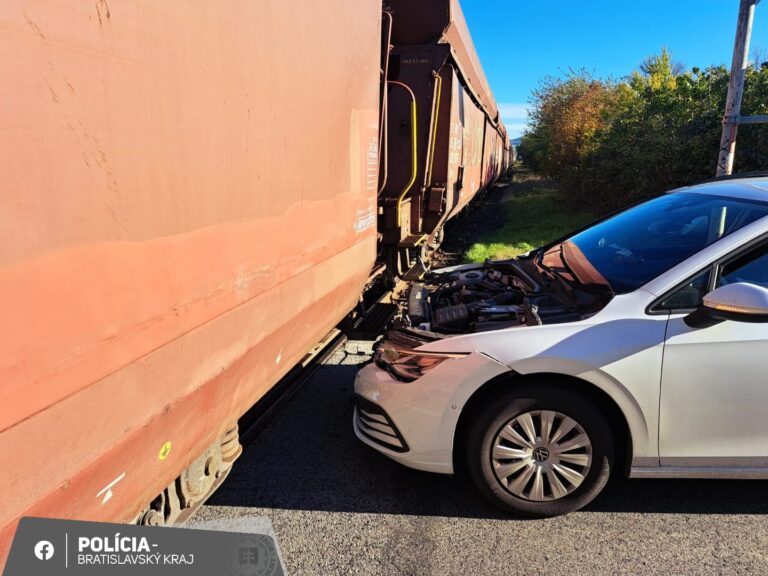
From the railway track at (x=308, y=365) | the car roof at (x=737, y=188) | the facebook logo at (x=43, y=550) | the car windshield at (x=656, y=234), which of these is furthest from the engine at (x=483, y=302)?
the facebook logo at (x=43, y=550)

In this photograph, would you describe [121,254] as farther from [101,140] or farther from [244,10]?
[244,10]

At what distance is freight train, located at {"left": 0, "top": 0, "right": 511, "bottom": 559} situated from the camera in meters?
1.23

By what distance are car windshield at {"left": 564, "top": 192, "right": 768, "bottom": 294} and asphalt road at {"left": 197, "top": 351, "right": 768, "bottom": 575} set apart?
124 cm

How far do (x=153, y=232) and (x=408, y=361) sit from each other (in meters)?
1.63

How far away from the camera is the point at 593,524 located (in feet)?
9.28

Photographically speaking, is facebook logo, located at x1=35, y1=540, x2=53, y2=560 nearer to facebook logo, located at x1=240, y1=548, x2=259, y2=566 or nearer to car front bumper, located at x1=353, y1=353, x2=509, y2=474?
facebook logo, located at x1=240, y1=548, x2=259, y2=566

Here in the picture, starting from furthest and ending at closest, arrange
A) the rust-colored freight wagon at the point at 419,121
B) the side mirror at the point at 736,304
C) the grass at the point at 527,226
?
the grass at the point at 527,226 → the rust-colored freight wagon at the point at 419,121 → the side mirror at the point at 736,304

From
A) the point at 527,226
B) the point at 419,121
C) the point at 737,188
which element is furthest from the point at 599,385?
the point at 527,226

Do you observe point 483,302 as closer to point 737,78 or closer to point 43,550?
point 43,550

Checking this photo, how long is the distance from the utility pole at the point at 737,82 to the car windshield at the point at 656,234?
427 centimetres

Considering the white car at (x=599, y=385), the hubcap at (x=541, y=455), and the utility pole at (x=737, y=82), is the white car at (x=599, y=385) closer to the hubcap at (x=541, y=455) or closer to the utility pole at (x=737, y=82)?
the hubcap at (x=541, y=455)

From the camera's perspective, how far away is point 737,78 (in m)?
7.40

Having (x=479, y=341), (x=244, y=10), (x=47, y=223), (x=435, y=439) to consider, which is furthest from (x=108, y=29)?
(x=435, y=439)

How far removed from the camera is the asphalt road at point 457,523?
8.41 feet
